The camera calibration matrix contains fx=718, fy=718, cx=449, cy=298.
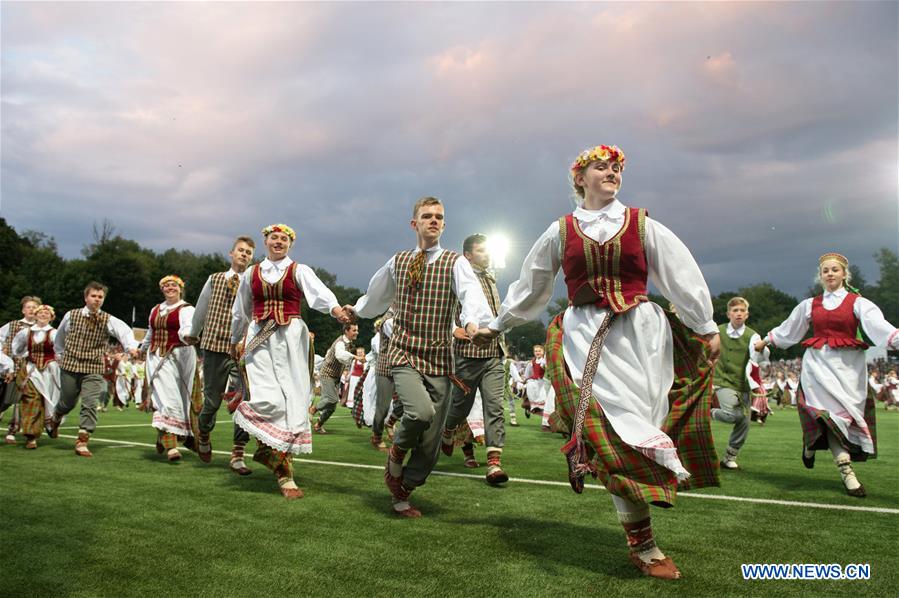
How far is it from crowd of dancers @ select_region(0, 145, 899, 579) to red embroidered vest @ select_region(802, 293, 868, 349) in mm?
16

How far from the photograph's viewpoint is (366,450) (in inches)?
403

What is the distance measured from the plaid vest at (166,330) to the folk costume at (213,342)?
3.06 ft

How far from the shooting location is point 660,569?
375cm

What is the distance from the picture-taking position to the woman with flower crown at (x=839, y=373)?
679cm

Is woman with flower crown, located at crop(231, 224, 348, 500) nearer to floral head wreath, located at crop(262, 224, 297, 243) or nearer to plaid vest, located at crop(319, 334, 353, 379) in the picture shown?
floral head wreath, located at crop(262, 224, 297, 243)

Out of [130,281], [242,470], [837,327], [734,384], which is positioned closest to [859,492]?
[837,327]

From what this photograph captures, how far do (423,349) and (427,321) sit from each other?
22 centimetres

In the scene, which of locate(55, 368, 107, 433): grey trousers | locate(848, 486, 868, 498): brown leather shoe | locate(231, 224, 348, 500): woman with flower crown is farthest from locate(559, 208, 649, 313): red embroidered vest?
locate(55, 368, 107, 433): grey trousers

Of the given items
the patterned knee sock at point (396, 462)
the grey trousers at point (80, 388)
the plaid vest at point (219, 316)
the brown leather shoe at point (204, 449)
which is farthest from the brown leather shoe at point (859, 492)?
the grey trousers at point (80, 388)

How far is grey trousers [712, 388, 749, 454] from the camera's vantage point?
8.46 meters

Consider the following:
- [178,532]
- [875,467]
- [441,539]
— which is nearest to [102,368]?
[178,532]

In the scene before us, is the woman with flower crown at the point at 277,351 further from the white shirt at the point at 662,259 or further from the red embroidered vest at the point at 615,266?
the red embroidered vest at the point at 615,266

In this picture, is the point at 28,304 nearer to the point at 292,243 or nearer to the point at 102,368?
the point at 102,368

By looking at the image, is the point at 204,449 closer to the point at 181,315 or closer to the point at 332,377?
the point at 181,315
